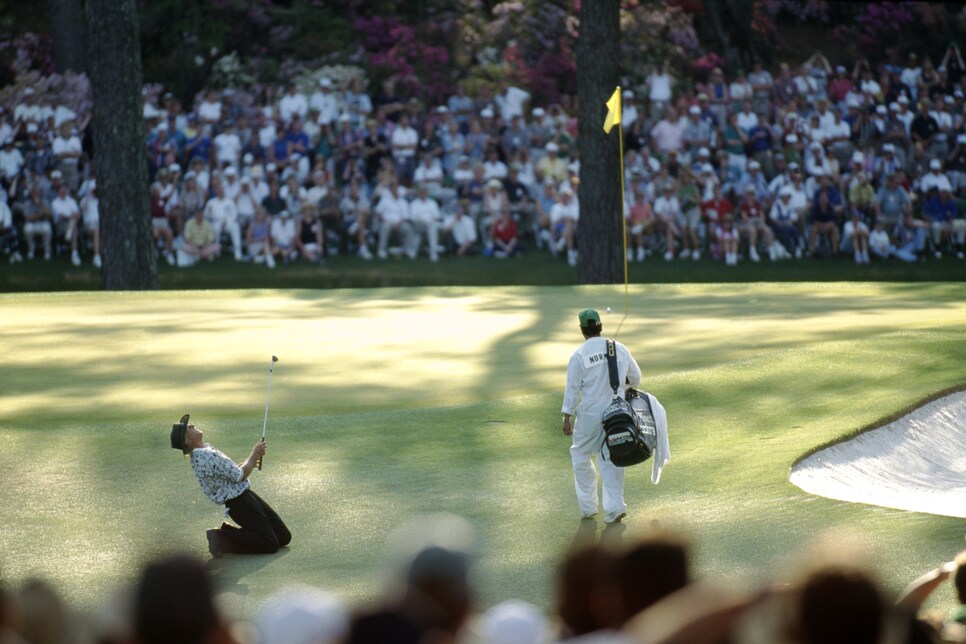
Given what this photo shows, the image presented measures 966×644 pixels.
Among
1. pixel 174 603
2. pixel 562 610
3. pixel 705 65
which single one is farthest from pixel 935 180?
pixel 174 603

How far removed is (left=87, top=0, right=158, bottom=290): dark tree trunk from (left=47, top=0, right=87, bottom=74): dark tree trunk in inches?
274

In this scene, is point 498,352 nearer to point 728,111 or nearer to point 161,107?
point 728,111

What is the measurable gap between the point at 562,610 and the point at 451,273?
2159 centimetres

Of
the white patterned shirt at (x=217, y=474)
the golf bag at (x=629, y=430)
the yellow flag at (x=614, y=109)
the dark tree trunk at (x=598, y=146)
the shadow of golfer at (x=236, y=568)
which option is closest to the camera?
the shadow of golfer at (x=236, y=568)

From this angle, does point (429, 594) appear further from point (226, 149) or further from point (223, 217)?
point (226, 149)

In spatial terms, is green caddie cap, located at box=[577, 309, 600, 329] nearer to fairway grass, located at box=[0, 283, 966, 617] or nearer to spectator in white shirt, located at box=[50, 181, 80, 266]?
fairway grass, located at box=[0, 283, 966, 617]

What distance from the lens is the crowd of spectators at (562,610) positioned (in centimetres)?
304

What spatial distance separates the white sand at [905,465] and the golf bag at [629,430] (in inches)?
56.5

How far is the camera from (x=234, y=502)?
415 inches

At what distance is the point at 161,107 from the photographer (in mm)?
30016

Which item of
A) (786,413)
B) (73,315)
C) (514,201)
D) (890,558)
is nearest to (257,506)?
(890,558)

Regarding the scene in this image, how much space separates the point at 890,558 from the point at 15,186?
824 inches

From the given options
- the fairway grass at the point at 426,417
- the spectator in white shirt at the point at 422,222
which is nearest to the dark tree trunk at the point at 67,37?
the spectator in white shirt at the point at 422,222

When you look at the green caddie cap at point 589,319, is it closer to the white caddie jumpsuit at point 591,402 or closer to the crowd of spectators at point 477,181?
the white caddie jumpsuit at point 591,402
